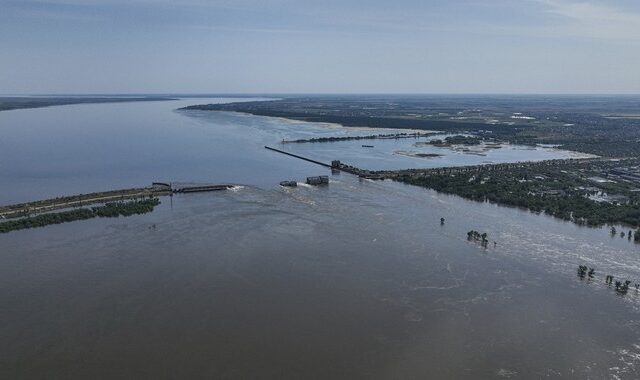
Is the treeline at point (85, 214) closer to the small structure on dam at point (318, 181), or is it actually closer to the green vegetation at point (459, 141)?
the small structure on dam at point (318, 181)

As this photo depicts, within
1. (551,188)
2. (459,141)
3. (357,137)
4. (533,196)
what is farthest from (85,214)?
(459,141)

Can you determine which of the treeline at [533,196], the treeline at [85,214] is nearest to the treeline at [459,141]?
the treeline at [533,196]

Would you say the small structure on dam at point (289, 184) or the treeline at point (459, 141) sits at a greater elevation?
the small structure on dam at point (289, 184)

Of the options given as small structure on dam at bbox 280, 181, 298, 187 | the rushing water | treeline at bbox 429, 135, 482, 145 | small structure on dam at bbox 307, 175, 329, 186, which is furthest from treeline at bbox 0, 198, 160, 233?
treeline at bbox 429, 135, 482, 145

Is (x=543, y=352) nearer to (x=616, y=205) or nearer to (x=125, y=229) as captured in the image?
(x=616, y=205)

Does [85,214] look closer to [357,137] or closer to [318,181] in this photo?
[318,181]

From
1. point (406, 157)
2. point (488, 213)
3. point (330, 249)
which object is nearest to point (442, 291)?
point (330, 249)

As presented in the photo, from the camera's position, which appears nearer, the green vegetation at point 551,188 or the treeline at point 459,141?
the green vegetation at point 551,188
